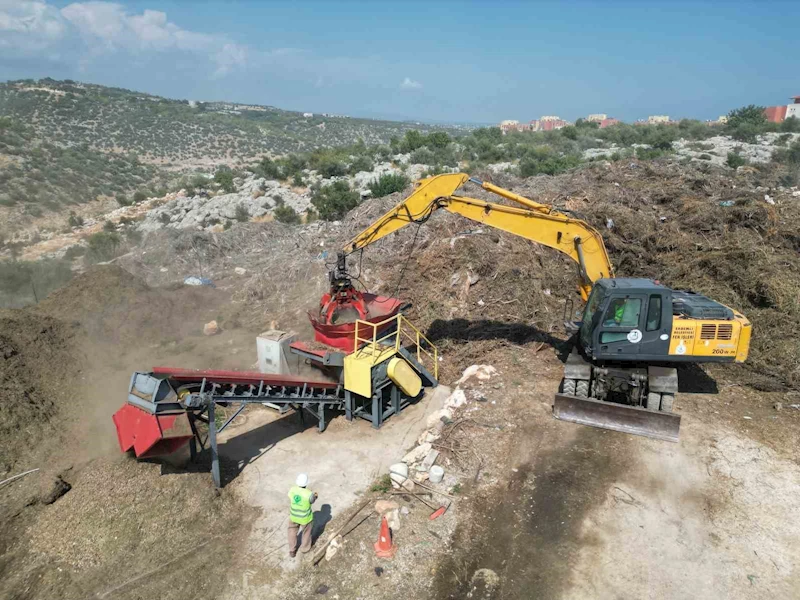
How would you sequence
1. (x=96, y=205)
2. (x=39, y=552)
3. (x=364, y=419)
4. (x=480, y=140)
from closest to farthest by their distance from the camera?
(x=39, y=552) → (x=364, y=419) → (x=96, y=205) → (x=480, y=140)

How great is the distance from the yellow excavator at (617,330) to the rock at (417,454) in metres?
2.88

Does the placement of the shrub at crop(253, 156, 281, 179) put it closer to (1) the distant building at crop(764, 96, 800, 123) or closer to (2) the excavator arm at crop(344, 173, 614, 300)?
(2) the excavator arm at crop(344, 173, 614, 300)

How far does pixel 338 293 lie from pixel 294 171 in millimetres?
28168

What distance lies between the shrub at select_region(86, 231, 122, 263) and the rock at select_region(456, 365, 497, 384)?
1707 cm

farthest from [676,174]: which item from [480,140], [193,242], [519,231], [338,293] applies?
[480,140]

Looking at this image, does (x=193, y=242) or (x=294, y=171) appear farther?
(x=294, y=171)

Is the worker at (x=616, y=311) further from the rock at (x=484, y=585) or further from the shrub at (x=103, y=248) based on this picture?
the shrub at (x=103, y=248)

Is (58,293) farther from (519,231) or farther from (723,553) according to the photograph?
(723,553)

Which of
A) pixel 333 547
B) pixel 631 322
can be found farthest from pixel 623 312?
pixel 333 547

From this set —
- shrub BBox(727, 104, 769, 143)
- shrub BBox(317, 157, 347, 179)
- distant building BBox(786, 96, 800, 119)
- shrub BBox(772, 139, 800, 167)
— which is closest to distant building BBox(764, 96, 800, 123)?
distant building BBox(786, 96, 800, 119)

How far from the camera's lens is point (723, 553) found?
688 cm

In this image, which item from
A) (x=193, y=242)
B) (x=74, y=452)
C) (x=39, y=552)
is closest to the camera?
(x=39, y=552)

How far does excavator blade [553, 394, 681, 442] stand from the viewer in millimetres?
9336

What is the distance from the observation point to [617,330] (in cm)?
941
